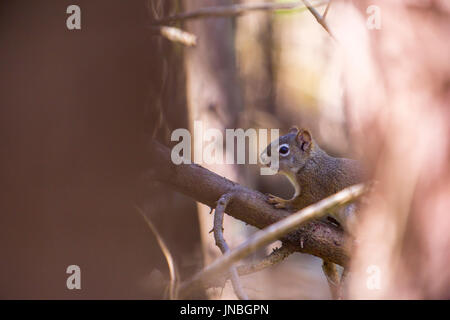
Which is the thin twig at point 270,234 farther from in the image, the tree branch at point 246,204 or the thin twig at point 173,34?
the thin twig at point 173,34

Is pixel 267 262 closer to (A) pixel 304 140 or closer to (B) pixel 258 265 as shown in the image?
(B) pixel 258 265

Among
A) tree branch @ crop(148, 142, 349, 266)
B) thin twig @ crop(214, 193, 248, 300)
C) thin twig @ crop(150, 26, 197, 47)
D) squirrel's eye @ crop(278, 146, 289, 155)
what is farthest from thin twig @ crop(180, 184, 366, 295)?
thin twig @ crop(150, 26, 197, 47)

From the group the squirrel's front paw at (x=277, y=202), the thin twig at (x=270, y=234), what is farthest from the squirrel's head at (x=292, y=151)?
the thin twig at (x=270, y=234)

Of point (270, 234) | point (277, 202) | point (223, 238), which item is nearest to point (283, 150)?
point (277, 202)

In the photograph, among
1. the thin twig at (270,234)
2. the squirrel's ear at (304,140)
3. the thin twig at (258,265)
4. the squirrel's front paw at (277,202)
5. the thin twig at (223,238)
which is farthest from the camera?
the squirrel's ear at (304,140)

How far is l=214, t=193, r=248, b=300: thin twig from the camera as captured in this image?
3.09 feet

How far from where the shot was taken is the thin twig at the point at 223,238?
94 cm

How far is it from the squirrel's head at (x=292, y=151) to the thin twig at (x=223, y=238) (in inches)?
17.4

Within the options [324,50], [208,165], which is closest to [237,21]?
[324,50]

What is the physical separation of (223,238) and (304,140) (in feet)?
2.17

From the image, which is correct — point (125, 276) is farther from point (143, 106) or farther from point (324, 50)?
point (324, 50)

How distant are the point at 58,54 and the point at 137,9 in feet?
0.85

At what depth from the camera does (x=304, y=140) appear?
1598 millimetres

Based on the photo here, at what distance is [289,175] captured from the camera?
1.64 meters
